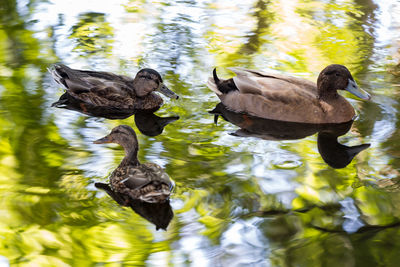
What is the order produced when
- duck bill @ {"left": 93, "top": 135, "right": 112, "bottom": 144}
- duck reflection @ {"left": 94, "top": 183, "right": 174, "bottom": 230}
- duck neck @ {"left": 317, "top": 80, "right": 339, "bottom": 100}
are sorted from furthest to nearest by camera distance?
duck neck @ {"left": 317, "top": 80, "right": 339, "bottom": 100} → duck bill @ {"left": 93, "top": 135, "right": 112, "bottom": 144} → duck reflection @ {"left": 94, "top": 183, "right": 174, "bottom": 230}

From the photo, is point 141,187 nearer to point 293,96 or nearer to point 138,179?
point 138,179

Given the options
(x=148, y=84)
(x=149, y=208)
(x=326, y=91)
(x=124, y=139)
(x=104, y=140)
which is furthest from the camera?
(x=148, y=84)

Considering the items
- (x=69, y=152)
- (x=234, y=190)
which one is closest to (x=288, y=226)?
(x=234, y=190)

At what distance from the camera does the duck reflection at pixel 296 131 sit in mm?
6000

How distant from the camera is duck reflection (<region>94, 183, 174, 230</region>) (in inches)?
184

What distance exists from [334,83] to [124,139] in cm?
267

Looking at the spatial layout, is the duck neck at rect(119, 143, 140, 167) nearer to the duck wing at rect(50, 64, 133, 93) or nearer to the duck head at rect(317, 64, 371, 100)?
the duck wing at rect(50, 64, 133, 93)

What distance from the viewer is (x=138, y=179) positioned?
4887 mm

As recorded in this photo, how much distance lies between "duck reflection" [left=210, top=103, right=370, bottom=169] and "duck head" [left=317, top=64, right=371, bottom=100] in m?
0.37

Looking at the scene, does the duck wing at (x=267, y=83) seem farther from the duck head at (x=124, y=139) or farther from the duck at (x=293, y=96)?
the duck head at (x=124, y=139)

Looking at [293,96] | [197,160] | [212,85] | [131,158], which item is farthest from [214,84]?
[131,158]

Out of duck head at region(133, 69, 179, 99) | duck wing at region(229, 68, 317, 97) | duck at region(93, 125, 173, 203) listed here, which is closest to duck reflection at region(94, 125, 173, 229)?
duck at region(93, 125, 173, 203)

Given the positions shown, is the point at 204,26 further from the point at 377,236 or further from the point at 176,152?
the point at 377,236

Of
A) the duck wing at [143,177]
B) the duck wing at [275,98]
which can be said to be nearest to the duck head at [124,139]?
the duck wing at [143,177]
